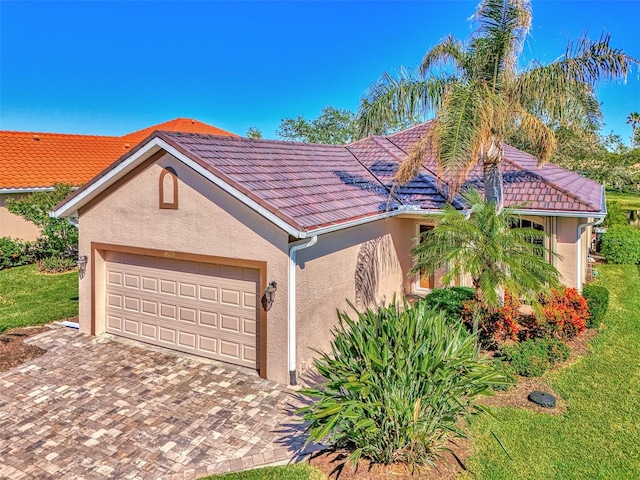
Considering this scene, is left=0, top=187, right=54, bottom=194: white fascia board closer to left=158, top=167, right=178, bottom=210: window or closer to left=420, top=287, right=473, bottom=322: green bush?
left=158, top=167, right=178, bottom=210: window

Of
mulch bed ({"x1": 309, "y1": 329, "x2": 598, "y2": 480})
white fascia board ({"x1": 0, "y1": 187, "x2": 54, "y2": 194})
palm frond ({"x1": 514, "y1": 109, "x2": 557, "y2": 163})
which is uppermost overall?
palm frond ({"x1": 514, "y1": 109, "x2": 557, "y2": 163})

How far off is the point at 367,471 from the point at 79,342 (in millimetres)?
8785

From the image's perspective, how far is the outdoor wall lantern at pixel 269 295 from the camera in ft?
30.3

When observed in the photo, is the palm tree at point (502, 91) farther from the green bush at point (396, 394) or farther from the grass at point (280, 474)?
the grass at point (280, 474)

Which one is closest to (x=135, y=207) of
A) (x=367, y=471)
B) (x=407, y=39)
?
(x=367, y=471)

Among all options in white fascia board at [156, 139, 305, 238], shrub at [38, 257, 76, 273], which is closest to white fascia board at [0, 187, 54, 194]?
shrub at [38, 257, 76, 273]

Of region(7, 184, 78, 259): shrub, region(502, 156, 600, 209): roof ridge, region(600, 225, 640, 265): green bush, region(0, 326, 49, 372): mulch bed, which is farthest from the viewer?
region(600, 225, 640, 265): green bush

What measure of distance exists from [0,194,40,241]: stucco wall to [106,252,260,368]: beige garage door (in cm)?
1343

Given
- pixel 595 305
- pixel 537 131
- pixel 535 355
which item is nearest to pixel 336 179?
pixel 537 131

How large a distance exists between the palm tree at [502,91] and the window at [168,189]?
592 centimetres

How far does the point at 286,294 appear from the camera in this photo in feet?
30.1

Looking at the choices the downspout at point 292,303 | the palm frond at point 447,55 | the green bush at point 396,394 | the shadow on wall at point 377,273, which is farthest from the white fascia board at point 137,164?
the palm frond at point 447,55

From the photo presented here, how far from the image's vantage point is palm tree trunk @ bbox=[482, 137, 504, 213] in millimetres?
11820

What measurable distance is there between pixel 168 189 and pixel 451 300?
794 centimetres
